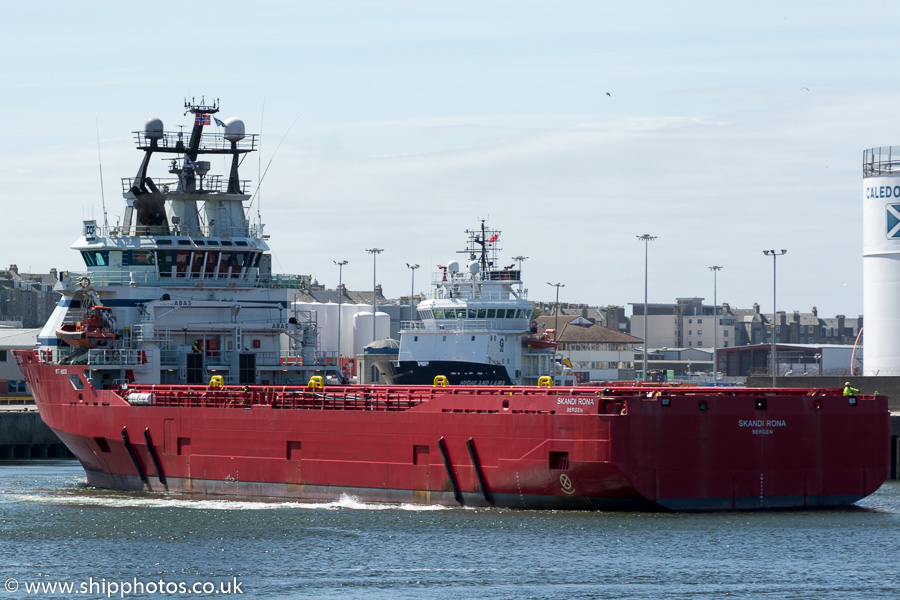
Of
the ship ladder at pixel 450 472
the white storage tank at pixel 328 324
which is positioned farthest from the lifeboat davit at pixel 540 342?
the white storage tank at pixel 328 324

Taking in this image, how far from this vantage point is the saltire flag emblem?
55.5m

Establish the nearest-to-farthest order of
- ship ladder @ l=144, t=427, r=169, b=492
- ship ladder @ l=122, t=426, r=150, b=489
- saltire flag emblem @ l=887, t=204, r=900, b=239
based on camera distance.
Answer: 1. ship ladder @ l=144, t=427, r=169, b=492
2. ship ladder @ l=122, t=426, r=150, b=489
3. saltire flag emblem @ l=887, t=204, r=900, b=239

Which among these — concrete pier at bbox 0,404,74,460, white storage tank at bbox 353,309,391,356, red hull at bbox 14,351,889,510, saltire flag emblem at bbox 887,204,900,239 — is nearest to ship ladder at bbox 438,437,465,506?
red hull at bbox 14,351,889,510

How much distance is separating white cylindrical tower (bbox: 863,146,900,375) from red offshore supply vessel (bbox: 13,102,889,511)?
2135 centimetres

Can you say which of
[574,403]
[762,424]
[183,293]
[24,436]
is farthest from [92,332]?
[762,424]

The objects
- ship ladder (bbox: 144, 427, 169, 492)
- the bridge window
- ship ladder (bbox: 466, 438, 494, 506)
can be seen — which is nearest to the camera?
ship ladder (bbox: 466, 438, 494, 506)

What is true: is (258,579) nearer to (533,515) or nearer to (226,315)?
(533,515)

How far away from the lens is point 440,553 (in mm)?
29406

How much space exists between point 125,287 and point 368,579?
19.4 meters

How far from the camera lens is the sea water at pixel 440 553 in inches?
1038

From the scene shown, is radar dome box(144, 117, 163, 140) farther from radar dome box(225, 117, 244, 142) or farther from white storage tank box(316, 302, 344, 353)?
white storage tank box(316, 302, 344, 353)

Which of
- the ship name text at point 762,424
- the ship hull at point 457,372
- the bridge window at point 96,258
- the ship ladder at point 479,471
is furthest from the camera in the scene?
the ship hull at point 457,372

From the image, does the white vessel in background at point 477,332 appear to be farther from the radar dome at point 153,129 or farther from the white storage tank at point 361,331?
the white storage tank at point 361,331

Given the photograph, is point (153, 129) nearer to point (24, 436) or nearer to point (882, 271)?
point (24, 436)
